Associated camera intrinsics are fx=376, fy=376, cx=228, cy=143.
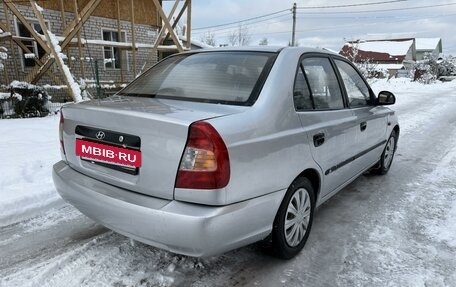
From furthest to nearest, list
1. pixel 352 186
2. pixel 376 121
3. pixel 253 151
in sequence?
pixel 352 186 < pixel 376 121 < pixel 253 151

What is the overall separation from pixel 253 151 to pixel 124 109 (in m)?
0.90

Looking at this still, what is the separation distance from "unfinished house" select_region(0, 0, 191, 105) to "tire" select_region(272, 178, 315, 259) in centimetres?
734

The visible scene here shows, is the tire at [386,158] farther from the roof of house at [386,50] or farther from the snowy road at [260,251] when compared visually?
the roof of house at [386,50]

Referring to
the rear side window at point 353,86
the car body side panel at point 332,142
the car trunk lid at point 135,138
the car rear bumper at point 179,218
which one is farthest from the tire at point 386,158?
the car trunk lid at point 135,138

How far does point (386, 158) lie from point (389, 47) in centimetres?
5967

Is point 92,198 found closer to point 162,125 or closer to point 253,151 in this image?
point 162,125

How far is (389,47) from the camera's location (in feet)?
191

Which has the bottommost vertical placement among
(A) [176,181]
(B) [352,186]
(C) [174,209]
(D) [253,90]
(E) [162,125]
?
(B) [352,186]

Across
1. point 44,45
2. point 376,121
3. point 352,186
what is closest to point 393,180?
point 352,186

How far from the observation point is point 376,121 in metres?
4.25

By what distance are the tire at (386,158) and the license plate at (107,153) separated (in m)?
3.62

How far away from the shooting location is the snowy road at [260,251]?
2586mm

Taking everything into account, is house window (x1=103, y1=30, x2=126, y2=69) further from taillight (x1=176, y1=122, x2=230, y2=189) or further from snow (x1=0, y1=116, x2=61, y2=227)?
taillight (x1=176, y1=122, x2=230, y2=189)

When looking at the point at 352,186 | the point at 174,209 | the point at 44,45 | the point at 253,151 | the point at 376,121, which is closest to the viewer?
the point at 174,209
